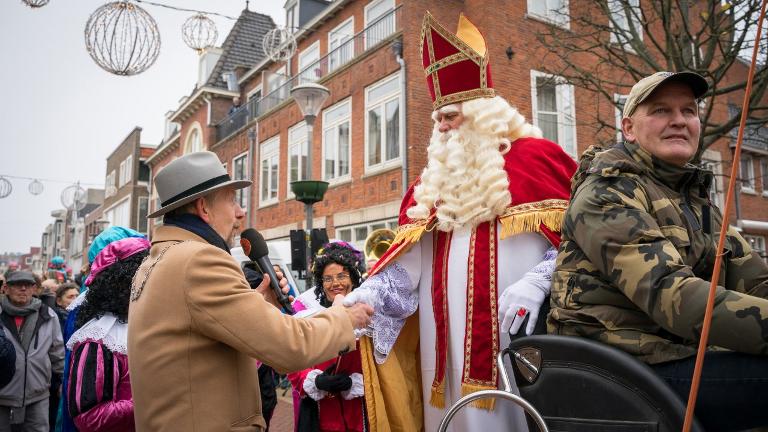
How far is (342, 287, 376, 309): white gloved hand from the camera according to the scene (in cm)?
276

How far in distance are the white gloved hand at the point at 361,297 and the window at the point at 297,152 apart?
15154 mm

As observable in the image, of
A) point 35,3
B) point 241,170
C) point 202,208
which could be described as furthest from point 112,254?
point 241,170

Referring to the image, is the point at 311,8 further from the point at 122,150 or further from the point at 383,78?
the point at 122,150

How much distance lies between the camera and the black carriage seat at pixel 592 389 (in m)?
1.67

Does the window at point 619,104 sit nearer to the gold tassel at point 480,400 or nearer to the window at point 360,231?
the gold tassel at point 480,400

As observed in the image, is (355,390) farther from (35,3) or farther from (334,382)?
(35,3)

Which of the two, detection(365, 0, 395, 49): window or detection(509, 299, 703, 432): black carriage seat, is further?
detection(365, 0, 395, 49): window

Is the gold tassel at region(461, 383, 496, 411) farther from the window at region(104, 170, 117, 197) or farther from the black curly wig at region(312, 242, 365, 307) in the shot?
the window at region(104, 170, 117, 197)

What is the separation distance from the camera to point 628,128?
2195 millimetres

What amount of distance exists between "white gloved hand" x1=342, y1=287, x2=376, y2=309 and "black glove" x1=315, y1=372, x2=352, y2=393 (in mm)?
819

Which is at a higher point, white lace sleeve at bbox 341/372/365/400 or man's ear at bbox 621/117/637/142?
man's ear at bbox 621/117/637/142

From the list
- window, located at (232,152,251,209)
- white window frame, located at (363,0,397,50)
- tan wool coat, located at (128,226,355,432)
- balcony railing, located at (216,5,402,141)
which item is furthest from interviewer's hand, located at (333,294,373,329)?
window, located at (232,152,251,209)

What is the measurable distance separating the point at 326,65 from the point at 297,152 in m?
2.90

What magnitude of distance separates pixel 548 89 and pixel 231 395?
1350cm
